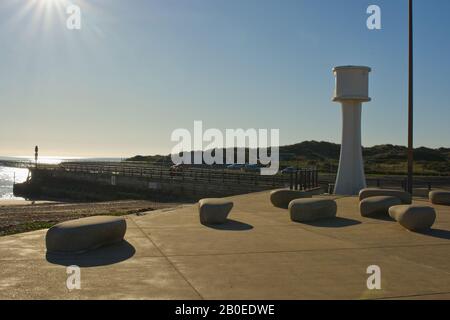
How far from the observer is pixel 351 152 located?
2098 cm

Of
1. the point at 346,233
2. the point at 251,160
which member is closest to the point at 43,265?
the point at 346,233

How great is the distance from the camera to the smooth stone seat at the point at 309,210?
38.8 feet

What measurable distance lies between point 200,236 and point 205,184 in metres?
27.0

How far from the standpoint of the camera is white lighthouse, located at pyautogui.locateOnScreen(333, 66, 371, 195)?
806 inches

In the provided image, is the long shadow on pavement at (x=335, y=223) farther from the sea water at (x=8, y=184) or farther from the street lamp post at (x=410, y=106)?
the sea water at (x=8, y=184)

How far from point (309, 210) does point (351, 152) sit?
991 cm

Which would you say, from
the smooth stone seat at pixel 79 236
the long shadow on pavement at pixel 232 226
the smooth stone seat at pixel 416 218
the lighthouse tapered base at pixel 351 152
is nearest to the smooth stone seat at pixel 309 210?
the long shadow on pavement at pixel 232 226

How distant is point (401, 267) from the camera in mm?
7004

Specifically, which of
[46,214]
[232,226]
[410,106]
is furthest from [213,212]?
[46,214]

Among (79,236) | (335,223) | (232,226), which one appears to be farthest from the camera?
(335,223)

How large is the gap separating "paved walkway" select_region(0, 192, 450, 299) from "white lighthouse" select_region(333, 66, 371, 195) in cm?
969

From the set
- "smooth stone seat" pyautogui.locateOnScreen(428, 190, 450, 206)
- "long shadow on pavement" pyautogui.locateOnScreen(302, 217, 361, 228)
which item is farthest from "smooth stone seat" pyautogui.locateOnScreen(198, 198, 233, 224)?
"smooth stone seat" pyautogui.locateOnScreen(428, 190, 450, 206)

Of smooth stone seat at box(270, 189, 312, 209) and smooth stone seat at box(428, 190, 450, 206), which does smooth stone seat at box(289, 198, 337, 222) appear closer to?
smooth stone seat at box(270, 189, 312, 209)

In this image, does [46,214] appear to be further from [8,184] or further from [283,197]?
[8,184]
